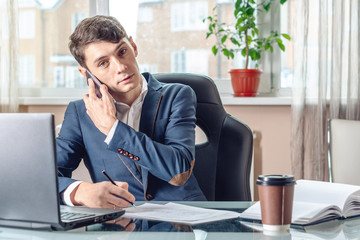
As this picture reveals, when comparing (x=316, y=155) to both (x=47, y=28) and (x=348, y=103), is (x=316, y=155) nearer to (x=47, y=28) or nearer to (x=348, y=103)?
(x=348, y=103)

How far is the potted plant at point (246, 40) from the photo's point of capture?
2.82m

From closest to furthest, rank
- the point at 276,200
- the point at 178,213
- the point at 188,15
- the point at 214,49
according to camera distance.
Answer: the point at 276,200 < the point at 178,213 < the point at 214,49 < the point at 188,15

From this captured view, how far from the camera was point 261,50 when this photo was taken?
2895mm

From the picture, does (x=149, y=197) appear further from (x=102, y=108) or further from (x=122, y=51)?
(x=122, y=51)

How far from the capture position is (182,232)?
40.6 inches

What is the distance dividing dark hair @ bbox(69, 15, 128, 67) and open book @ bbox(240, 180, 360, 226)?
0.78 metres

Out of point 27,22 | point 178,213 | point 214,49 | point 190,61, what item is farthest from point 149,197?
point 27,22

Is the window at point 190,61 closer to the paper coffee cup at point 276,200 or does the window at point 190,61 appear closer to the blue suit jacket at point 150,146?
the blue suit jacket at point 150,146

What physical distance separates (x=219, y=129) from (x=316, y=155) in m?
1.24

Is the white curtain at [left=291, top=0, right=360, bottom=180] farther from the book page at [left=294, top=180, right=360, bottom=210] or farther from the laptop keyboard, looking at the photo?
the laptop keyboard

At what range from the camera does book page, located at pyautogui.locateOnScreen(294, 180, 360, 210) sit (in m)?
1.22

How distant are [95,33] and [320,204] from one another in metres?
0.93

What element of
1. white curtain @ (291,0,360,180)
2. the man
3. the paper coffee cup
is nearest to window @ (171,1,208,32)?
white curtain @ (291,0,360,180)

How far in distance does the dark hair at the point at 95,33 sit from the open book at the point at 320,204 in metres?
0.78
